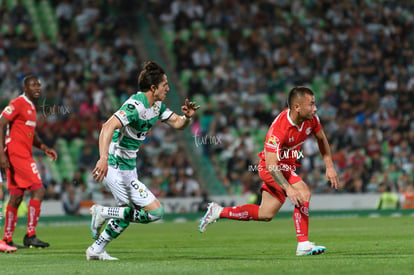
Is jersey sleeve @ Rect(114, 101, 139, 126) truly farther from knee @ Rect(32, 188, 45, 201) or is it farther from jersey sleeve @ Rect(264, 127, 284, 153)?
knee @ Rect(32, 188, 45, 201)

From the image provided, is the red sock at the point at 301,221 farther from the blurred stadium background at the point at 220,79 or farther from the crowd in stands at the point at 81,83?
the blurred stadium background at the point at 220,79

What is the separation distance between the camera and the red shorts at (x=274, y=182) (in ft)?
36.6

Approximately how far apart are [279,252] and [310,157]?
14.4 meters

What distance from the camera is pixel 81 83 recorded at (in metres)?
27.2

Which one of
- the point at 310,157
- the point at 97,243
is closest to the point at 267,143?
the point at 97,243

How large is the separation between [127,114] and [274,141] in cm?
207

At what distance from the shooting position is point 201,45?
2969cm

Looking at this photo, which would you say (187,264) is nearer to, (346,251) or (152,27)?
(346,251)

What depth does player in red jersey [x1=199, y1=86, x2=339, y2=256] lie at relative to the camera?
10648 mm

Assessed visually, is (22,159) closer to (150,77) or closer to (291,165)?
(150,77)

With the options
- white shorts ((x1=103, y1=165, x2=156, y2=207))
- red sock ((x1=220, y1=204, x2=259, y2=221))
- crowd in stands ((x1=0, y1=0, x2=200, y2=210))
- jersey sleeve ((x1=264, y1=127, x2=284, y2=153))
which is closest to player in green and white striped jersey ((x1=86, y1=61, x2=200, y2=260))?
white shorts ((x1=103, y1=165, x2=156, y2=207))

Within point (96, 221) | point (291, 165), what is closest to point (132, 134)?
point (96, 221)

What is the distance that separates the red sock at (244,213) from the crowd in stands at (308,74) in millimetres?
13126

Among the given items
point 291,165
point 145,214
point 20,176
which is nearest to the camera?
point 145,214
